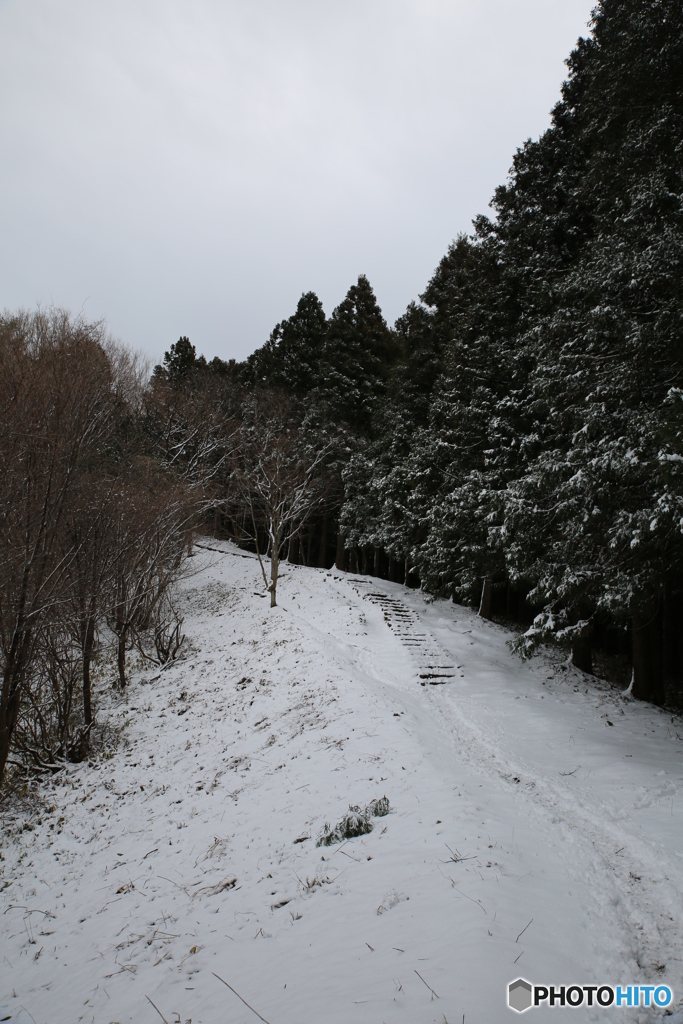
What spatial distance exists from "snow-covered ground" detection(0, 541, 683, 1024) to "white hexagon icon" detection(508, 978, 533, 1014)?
2.9 inches

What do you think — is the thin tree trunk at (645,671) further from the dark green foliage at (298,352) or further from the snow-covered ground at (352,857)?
the dark green foliage at (298,352)

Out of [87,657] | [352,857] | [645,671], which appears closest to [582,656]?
[645,671]

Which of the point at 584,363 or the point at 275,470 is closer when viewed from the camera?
the point at 584,363

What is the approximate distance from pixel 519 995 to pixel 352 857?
8.09ft

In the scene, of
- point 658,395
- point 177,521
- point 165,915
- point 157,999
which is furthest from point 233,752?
point 658,395

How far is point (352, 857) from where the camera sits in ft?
17.7

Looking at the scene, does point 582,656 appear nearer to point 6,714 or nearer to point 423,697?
point 423,697

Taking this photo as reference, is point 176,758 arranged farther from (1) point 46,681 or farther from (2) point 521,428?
(2) point 521,428

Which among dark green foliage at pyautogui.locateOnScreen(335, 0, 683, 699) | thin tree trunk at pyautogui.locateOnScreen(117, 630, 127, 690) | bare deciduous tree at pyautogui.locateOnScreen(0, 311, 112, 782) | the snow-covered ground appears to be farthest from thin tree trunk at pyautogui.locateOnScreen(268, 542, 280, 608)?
bare deciduous tree at pyautogui.locateOnScreen(0, 311, 112, 782)

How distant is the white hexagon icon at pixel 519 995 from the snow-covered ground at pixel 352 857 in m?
0.07

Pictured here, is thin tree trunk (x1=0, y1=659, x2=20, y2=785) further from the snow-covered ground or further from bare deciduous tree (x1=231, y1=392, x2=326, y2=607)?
bare deciduous tree (x1=231, y1=392, x2=326, y2=607)

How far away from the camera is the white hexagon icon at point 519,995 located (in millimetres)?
3166

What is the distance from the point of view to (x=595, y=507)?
346 inches

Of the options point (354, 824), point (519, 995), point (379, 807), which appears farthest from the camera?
point (379, 807)
